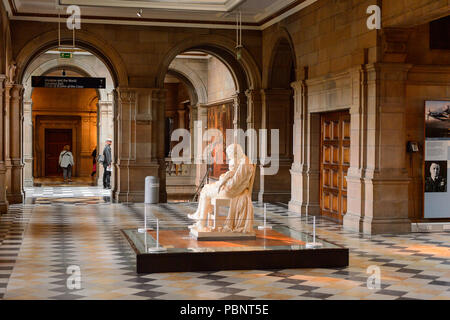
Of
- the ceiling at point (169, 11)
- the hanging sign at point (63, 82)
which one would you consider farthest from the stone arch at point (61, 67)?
the ceiling at point (169, 11)

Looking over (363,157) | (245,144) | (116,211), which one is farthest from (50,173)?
(363,157)

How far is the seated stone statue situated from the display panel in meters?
4.27

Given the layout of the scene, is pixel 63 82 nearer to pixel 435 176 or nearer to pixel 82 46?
pixel 82 46

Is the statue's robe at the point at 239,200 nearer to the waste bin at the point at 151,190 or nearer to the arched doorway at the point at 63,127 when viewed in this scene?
the waste bin at the point at 151,190

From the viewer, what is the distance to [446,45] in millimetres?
12656

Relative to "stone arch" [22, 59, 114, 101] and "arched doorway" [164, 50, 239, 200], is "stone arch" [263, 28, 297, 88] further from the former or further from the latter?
"stone arch" [22, 59, 114, 101]

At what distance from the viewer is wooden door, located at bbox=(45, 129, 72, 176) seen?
3406cm

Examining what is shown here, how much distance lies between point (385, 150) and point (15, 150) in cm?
1003

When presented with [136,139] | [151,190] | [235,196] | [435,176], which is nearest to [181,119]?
[136,139]

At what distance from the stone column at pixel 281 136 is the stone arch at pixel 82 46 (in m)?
3.86

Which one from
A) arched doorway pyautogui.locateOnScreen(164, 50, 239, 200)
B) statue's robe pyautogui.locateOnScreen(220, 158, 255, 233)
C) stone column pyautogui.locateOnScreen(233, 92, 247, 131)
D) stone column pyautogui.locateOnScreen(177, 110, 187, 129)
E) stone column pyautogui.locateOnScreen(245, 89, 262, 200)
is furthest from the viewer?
stone column pyautogui.locateOnScreen(177, 110, 187, 129)

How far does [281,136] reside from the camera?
18531 mm

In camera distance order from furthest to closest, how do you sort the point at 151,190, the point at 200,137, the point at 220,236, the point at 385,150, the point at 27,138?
the point at 200,137, the point at 27,138, the point at 151,190, the point at 385,150, the point at 220,236

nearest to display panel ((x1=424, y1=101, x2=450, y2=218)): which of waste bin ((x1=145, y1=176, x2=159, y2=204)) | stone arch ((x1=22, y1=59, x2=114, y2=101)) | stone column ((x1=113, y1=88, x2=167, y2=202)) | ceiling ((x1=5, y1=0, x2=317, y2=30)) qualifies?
ceiling ((x1=5, y1=0, x2=317, y2=30))
